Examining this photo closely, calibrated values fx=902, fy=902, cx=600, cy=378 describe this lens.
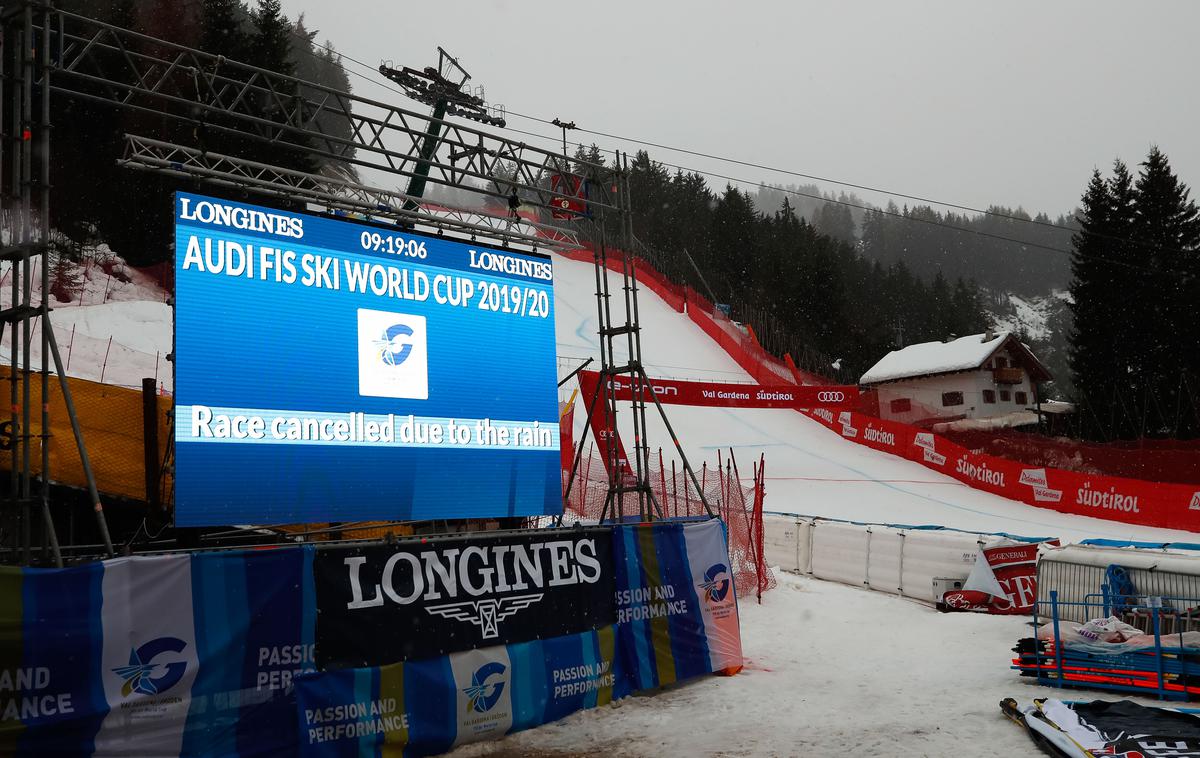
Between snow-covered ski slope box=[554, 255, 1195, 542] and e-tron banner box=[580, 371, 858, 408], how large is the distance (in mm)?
1406

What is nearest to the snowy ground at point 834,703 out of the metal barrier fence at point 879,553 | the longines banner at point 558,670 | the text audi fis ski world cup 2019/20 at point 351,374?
the longines banner at point 558,670

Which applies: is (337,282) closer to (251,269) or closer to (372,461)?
(251,269)

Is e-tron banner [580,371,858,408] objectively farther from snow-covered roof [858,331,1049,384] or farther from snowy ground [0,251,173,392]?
snowy ground [0,251,173,392]

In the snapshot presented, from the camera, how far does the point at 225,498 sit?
957cm

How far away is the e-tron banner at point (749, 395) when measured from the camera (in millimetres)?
31109

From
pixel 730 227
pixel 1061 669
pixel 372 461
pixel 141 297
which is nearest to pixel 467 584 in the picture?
pixel 372 461

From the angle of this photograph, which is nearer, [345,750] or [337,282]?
[345,750]

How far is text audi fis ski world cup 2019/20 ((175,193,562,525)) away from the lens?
9.69 m

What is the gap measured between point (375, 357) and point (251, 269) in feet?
5.63

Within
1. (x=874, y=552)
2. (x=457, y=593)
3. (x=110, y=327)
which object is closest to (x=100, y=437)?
(x=457, y=593)

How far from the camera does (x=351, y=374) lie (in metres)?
10.6

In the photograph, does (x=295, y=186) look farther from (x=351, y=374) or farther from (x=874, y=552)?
(x=874, y=552)

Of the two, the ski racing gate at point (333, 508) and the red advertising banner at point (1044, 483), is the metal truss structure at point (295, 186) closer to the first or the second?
the ski racing gate at point (333, 508)

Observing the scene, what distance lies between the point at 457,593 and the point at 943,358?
42.9m
